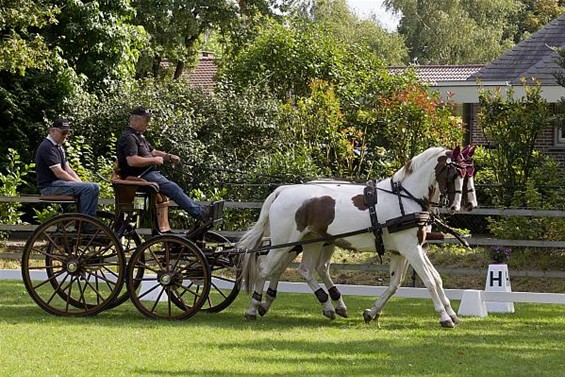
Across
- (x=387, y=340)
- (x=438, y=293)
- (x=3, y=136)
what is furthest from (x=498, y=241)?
(x=3, y=136)

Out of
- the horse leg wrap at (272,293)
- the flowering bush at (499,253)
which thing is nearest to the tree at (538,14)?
the flowering bush at (499,253)

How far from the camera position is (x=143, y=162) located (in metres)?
12.6

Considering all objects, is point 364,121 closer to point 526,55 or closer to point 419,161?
point 526,55

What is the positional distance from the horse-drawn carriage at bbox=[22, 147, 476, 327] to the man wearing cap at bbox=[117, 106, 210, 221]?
5.5 inches

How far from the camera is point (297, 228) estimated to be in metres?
12.8

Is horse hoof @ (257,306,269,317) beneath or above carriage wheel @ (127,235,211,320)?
beneath

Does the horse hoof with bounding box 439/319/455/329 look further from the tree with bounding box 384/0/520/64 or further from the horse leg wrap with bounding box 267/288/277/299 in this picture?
the tree with bounding box 384/0/520/64

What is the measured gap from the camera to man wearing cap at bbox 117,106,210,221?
12.7 m

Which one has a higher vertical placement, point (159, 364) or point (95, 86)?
point (95, 86)

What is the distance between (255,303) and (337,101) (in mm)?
9683

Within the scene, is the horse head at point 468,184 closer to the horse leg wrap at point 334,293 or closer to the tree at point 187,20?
the horse leg wrap at point 334,293

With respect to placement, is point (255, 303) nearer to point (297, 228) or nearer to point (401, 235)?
point (297, 228)

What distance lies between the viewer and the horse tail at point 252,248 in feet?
41.7

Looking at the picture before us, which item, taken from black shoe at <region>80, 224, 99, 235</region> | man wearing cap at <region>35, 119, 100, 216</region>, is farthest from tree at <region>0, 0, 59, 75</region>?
black shoe at <region>80, 224, 99, 235</region>
